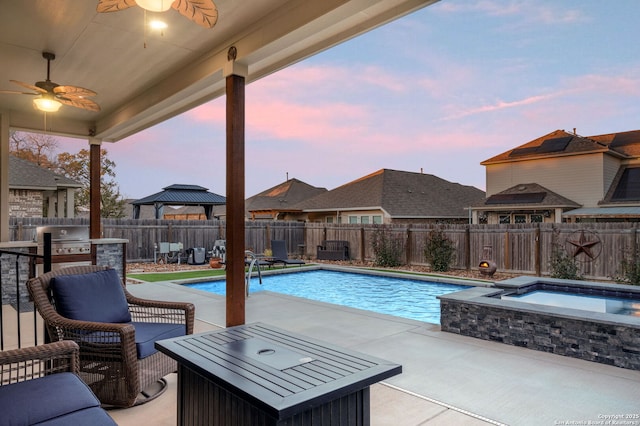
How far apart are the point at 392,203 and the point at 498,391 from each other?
15.1 m

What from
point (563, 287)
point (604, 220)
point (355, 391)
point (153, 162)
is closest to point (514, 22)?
point (604, 220)

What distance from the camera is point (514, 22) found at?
1286 cm

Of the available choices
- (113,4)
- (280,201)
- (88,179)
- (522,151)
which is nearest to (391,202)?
(522,151)

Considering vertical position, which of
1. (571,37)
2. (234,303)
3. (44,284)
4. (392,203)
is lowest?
(234,303)

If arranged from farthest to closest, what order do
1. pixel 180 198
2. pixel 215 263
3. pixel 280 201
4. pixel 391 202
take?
1. pixel 280 201
2. pixel 391 202
3. pixel 180 198
4. pixel 215 263

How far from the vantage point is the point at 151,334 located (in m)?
3.03

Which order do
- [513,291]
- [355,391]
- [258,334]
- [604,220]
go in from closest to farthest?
[355,391] → [258,334] → [513,291] → [604,220]

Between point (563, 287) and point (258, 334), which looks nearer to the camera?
point (258, 334)

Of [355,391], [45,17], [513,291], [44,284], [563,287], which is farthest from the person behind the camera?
[563,287]

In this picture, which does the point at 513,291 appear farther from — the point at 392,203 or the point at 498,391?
the point at 392,203

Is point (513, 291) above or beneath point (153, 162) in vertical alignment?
beneath

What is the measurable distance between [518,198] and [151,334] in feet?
49.0

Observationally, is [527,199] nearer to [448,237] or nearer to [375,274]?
[448,237]

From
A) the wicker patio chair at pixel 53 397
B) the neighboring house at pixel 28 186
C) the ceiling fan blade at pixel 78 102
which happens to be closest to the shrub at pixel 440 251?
the ceiling fan blade at pixel 78 102
